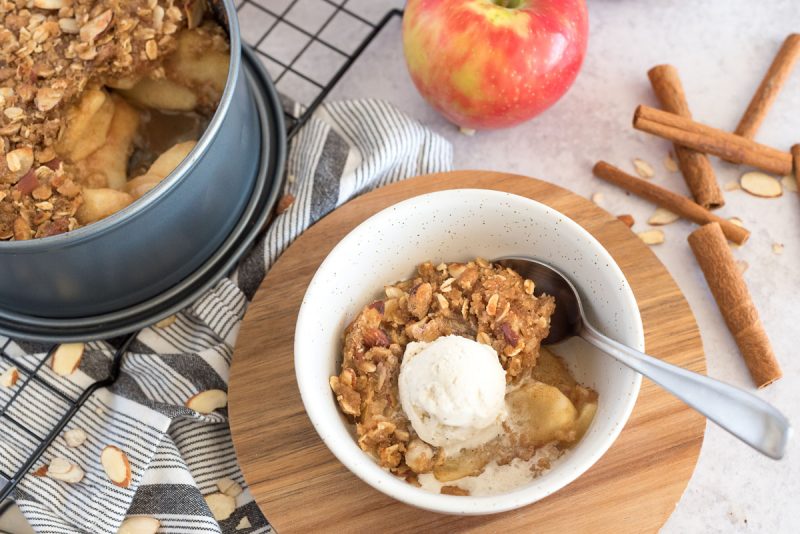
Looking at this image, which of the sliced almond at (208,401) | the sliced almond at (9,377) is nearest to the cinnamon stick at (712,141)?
the sliced almond at (208,401)

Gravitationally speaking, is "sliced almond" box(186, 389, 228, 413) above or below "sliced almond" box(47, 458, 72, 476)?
above

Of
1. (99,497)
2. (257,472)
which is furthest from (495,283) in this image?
(99,497)

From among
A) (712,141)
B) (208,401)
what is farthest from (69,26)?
(712,141)

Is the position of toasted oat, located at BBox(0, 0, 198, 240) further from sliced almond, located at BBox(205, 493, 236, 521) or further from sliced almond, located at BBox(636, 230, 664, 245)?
sliced almond, located at BBox(636, 230, 664, 245)

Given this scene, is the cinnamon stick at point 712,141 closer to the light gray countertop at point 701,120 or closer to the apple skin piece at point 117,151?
the light gray countertop at point 701,120

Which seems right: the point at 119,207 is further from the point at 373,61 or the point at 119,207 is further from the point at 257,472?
the point at 373,61

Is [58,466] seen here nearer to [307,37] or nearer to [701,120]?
[307,37]

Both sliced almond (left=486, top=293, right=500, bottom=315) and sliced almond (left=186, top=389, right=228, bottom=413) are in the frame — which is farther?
sliced almond (left=186, top=389, right=228, bottom=413)

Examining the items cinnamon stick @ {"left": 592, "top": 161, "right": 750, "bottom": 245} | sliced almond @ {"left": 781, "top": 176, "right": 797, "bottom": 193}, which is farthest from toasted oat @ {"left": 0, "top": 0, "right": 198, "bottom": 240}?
sliced almond @ {"left": 781, "top": 176, "right": 797, "bottom": 193}
